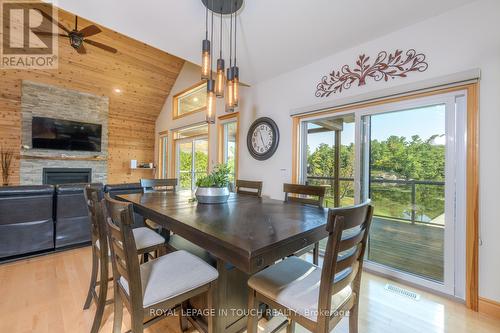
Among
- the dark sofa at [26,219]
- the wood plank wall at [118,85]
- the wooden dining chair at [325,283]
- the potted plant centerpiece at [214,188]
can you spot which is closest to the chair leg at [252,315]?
the wooden dining chair at [325,283]

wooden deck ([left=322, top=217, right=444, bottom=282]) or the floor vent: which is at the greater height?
wooden deck ([left=322, top=217, right=444, bottom=282])

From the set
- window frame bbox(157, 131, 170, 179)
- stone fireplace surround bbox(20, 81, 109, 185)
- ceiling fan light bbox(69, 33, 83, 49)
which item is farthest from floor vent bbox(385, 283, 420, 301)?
stone fireplace surround bbox(20, 81, 109, 185)

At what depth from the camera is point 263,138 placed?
11.5 feet

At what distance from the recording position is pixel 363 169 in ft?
8.38

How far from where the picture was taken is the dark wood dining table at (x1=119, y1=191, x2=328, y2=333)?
0.92 metres

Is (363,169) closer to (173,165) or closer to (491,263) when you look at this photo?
(491,263)

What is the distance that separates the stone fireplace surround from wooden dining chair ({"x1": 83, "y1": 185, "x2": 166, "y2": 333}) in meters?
5.03

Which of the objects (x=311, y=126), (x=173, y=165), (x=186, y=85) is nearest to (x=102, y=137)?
(x=173, y=165)

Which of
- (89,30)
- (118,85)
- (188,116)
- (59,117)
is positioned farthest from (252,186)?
(59,117)

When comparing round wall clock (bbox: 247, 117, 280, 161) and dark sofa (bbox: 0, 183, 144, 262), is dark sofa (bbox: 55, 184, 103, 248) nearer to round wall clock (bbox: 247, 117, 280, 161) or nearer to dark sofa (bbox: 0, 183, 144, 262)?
dark sofa (bbox: 0, 183, 144, 262)

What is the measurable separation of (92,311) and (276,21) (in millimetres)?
3034

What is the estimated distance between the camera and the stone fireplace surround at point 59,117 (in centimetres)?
502

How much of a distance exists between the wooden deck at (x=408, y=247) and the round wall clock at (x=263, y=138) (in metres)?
1.64

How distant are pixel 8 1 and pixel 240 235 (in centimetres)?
555
